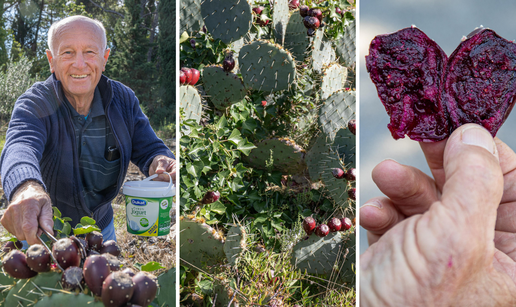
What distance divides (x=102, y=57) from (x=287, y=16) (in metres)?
1.45

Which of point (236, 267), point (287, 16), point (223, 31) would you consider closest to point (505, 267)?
point (236, 267)

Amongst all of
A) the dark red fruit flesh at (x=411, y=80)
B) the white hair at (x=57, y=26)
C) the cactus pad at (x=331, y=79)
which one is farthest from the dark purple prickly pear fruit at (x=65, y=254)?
the cactus pad at (x=331, y=79)

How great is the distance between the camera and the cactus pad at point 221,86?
173cm

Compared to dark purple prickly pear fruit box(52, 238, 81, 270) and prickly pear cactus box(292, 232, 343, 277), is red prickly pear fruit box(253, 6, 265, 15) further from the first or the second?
dark purple prickly pear fruit box(52, 238, 81, 270)

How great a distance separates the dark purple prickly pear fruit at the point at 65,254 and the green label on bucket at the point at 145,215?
0.21m

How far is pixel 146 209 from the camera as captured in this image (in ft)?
2.85

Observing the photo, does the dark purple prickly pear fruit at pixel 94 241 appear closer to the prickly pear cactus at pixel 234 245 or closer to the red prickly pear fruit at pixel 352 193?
the prickly pear cactus at pixel 234 245

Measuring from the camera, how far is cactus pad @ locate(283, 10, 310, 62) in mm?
1970

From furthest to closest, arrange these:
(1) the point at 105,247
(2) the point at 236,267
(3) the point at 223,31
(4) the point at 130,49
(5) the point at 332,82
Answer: (5) the point at 332,82, (3) the point at 223,31, (2) the point at 236,267, (4) the point at 130,49, (1) the point at 105,247

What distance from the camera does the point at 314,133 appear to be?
200 cm

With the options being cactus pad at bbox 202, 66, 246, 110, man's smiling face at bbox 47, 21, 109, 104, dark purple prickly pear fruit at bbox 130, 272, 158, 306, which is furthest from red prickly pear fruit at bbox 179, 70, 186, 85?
dark purple prickly pear fruit at bbox 130, 272, 158, 306

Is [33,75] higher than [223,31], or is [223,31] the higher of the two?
[223,31]

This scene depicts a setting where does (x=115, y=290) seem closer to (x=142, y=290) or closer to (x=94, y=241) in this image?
(x=142, y=290)

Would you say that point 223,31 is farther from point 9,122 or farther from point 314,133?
point 9,122
